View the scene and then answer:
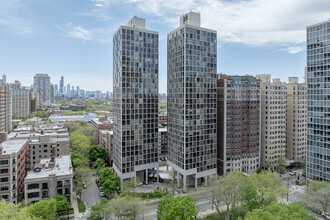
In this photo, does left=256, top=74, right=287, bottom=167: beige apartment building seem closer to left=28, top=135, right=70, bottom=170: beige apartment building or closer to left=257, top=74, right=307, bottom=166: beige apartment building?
left=257, top=74, right=307, bottom=166: beige apartment building

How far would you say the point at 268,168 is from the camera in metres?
98.1

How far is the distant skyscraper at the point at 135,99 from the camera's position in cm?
8038

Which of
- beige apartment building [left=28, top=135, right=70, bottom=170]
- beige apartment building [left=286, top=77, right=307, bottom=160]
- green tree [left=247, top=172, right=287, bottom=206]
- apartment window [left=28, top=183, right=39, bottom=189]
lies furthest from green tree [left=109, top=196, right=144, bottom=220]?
beige apartment building [left=286, top=77, right=307, bottom=160]

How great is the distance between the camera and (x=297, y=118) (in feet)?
343

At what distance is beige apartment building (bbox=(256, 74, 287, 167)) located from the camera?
100000 mm

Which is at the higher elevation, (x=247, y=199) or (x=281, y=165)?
(x=247, y=199)

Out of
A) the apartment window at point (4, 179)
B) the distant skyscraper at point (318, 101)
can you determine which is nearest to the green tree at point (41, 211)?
the apartment window at point (4, 179)

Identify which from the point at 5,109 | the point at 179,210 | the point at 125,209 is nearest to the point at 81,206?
the point at 125,209

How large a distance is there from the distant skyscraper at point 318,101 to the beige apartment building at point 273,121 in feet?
68.7

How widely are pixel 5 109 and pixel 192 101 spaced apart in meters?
127

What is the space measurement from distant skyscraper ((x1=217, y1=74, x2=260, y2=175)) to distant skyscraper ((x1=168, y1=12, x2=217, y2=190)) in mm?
4627

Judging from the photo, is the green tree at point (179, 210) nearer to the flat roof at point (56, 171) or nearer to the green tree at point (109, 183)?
the green tree at point (109, 183)

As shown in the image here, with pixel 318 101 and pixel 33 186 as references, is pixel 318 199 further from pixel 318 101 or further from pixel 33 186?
pixel 33 186

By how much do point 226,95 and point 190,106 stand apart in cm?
1747
